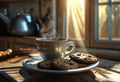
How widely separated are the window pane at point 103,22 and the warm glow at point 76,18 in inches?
4.7

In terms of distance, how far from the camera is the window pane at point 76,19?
1474 millimetres

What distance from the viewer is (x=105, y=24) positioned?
1382 mm

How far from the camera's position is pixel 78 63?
2.81ft

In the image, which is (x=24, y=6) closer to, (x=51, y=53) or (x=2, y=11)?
(x=2, y=11)

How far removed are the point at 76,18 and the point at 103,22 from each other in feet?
0.68

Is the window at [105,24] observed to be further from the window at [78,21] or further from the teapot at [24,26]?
the teapot at [24,26]

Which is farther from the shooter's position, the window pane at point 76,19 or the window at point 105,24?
the window pane at point 76,19

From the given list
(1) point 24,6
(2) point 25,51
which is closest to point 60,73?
(2) point 25,51

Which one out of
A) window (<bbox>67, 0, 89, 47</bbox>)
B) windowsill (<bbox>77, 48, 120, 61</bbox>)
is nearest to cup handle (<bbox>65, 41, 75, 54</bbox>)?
windowsill (<bbox>77, 48, 120, 61</bbox>)

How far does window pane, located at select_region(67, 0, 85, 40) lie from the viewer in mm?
1474

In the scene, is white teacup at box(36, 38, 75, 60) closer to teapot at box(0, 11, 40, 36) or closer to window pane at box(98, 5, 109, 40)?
window pane at box(98, 5, 109, 40)

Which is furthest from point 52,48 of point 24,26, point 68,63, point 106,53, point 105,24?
point 24,26

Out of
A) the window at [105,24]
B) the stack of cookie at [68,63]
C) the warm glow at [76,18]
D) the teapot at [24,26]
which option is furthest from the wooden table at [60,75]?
the teapot at [24,26]

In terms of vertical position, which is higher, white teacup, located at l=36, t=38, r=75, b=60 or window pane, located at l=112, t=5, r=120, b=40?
window pane, located at l=112, t=5, r=120, b=40
